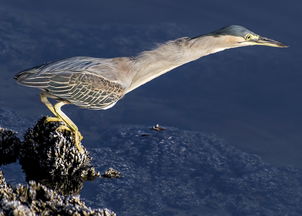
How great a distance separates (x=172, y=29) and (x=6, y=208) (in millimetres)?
7802

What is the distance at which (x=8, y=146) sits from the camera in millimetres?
5934

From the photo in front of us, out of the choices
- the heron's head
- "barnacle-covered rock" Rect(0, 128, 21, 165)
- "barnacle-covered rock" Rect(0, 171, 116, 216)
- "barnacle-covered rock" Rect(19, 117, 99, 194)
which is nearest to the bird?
the heron's head

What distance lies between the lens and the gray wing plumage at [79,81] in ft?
19.4

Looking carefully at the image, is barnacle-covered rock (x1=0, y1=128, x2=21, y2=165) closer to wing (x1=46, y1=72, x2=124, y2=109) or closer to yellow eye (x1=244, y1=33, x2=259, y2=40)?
wing (x1=46, y1=72, x2=124, y2=109)

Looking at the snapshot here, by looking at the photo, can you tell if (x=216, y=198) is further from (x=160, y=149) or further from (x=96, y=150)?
(x=96, y=150)

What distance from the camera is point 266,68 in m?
10.7

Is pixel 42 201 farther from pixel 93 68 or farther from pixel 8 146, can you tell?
pixel 93 68

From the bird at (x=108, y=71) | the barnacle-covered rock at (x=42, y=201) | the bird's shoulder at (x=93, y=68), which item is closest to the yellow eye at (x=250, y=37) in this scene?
the bird at (x=108, y=71)

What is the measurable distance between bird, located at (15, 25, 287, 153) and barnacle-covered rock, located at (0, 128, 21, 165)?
0.38 m

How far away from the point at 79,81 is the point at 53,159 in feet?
2.75

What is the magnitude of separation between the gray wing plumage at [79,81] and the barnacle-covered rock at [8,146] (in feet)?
1.69

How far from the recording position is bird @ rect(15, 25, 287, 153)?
5930mm

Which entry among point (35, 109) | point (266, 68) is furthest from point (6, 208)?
point (266, 68)

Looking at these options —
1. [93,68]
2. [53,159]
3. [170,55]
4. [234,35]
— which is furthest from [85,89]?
[234,35]
